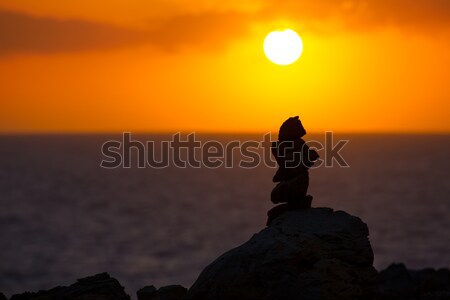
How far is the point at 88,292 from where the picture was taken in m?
20.2

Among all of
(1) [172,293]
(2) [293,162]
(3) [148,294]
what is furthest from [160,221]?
(2) [293,162]

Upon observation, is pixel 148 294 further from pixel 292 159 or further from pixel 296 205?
pixel 292 159

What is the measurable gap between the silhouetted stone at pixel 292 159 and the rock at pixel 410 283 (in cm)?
640

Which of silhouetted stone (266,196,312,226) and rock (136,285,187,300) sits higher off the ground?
silhouetted stone (266,196,312,226)

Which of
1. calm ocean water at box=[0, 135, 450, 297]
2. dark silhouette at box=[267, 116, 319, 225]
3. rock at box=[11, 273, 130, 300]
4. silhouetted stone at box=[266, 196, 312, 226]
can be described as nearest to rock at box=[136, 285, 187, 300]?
rock at box=[11, 273, 130, 300]

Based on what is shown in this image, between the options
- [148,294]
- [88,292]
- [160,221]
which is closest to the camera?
[88,292]

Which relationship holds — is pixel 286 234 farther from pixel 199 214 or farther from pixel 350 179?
pixel 350 179

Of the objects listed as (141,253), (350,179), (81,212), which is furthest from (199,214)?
(350,179)

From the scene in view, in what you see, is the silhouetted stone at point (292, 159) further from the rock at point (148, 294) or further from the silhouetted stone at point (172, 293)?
the rock at point (148, 294)

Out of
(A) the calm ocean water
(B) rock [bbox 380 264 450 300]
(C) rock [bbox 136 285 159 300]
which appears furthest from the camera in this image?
(A) the calm ocean water

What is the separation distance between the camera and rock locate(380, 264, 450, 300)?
1046 inches

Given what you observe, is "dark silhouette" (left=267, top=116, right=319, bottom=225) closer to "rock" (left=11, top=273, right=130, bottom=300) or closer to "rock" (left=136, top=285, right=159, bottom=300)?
"rock" (left=136, top=285, right=159, bottom=300)

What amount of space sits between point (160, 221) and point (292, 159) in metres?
86.3

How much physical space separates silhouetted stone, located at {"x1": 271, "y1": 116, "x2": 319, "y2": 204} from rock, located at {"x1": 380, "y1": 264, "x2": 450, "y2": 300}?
640 cm
